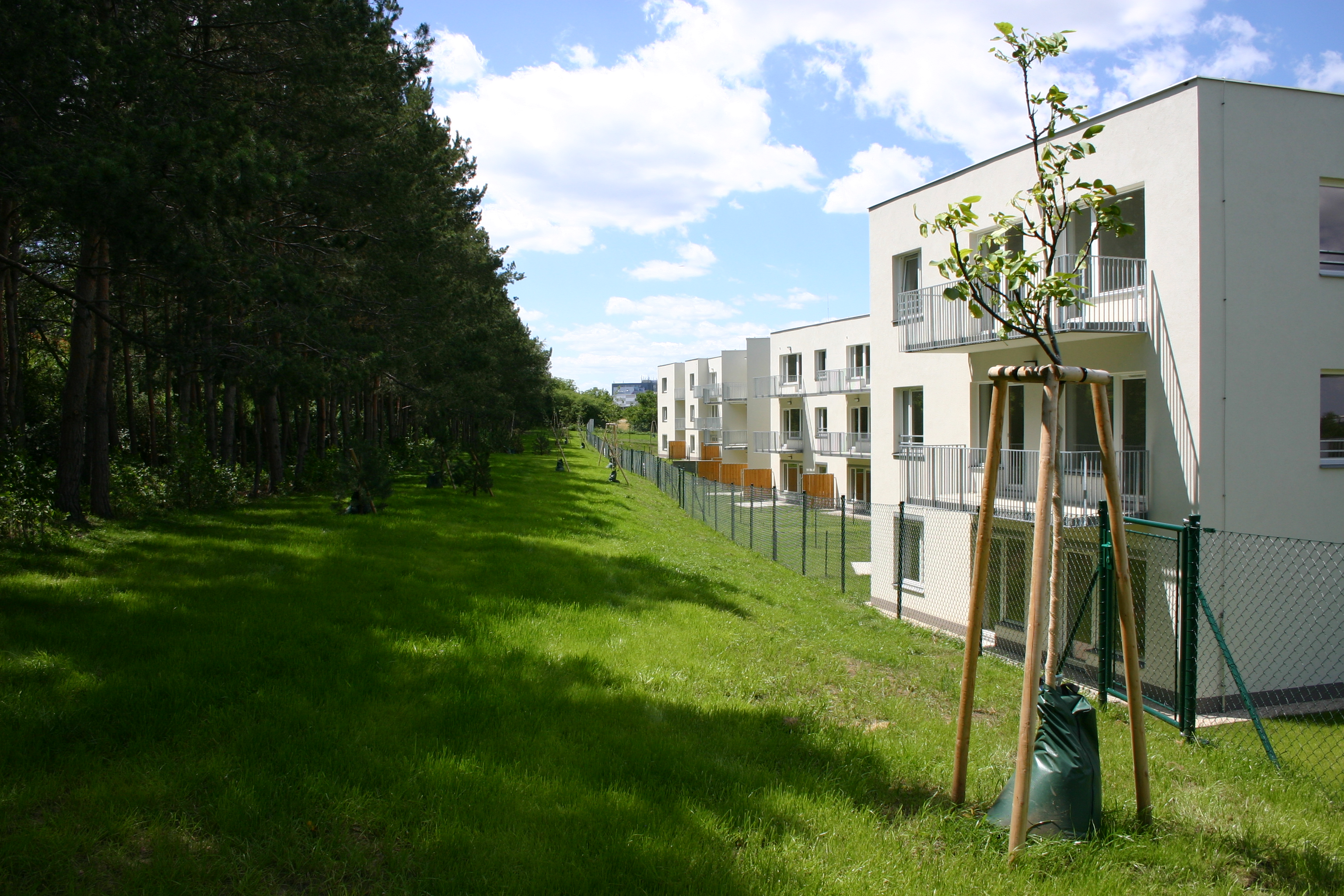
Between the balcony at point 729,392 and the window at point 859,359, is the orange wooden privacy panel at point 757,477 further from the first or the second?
the window at point 859,359

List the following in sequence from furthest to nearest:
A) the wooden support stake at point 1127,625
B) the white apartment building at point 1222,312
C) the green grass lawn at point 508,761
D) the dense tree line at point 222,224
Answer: the white apartment building at point 1222,312
the dense tree line at point 222,224
the wooden support stake at point 1127,625
the green grass lawn at point 508,761

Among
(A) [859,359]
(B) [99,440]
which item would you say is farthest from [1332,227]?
(A) [859,359]

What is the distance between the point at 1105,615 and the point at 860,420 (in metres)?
31.3

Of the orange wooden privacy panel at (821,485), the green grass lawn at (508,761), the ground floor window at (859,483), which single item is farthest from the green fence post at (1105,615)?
the orange wooden privacy panel at (821,485)

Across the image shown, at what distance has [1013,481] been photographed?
1399 cm

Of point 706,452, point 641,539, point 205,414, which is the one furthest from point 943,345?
point 706,452

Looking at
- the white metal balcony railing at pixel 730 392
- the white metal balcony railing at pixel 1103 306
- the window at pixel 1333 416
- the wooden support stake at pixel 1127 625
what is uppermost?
the white metal balcony railing at pixel 730 392

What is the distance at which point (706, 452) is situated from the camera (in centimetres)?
5766

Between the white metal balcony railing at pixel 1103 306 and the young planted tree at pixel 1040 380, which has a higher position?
the white metal balcony railing at pixel 1103 306

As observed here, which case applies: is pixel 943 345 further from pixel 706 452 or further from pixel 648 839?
pixel 706 452

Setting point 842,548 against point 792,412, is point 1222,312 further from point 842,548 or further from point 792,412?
point 792,412

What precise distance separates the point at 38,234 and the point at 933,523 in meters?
19.4

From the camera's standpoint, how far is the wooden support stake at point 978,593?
4.24 metres

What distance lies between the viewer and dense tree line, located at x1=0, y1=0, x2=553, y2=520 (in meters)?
8.21
